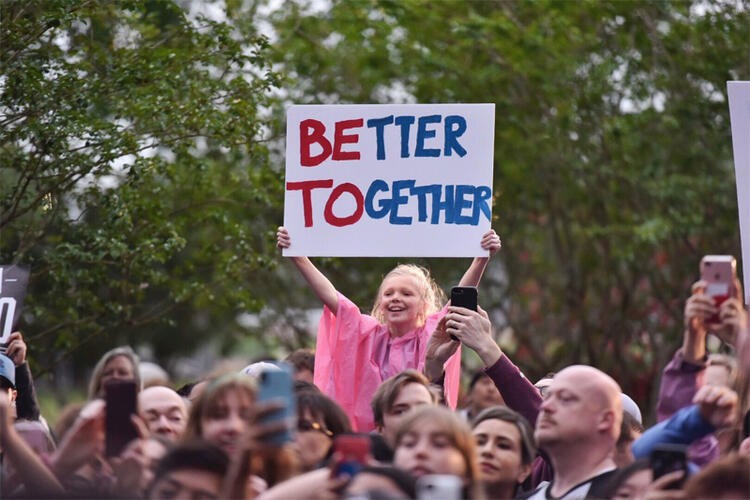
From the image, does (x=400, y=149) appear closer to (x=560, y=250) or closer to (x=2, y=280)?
(x=2, y=280)

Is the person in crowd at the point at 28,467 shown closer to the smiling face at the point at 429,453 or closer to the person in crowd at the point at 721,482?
the smiling face at the point at 429,453

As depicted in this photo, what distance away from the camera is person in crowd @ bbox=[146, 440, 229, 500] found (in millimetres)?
4773

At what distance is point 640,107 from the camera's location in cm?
1455

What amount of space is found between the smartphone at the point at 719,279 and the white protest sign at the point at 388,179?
2407 mm

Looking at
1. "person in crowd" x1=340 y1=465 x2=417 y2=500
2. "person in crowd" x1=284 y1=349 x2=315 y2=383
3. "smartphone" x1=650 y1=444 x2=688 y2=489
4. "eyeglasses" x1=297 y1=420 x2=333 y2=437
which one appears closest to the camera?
"person in crowd" x1=340 y1=465 x2=417 y2=500

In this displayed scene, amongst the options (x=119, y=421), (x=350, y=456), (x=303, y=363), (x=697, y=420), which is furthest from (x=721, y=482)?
(x=303, y=363)

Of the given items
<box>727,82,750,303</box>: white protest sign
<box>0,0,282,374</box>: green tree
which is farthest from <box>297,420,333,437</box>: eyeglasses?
<box>0,0,282,374</box>: green tree

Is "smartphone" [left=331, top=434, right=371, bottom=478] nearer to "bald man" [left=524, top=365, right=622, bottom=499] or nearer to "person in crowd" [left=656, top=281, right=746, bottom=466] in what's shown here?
"bald man" [left=524, top=365, right=622, bottom=499]

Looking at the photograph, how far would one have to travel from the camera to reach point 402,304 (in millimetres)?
7449

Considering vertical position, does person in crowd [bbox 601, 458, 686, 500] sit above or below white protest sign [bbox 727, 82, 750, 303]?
below

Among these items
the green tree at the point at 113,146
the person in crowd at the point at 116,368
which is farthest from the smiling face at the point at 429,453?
the green tree at the point at 113,146

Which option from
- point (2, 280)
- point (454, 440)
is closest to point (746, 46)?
point (2, 280)

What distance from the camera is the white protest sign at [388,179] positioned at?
762cm

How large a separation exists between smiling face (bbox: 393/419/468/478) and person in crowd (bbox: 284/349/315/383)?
3502 millimetres
